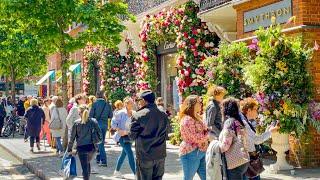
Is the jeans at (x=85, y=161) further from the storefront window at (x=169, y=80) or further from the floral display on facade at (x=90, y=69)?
the floral display on facade at (x=90, y=69)

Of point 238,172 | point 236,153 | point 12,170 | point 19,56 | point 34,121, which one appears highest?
point 19,56

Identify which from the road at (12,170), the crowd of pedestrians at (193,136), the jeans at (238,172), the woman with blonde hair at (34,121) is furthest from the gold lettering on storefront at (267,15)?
the woman with blonde hair at (34,121)

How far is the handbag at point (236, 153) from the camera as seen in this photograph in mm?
6910

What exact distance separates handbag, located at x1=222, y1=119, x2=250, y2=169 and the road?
260 inches

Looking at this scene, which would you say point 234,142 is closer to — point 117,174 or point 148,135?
point 148,135

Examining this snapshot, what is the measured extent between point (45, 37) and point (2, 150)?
5382 millimetres

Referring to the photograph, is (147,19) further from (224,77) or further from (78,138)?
(78,138)

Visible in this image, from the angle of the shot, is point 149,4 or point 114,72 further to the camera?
point 114,72

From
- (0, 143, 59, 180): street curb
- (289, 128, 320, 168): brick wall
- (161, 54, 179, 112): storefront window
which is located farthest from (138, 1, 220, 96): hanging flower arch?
(0, 143, 59, 180): street curb

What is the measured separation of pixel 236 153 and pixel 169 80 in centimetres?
1459

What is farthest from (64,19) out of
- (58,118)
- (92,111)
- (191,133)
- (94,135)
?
(191,133)

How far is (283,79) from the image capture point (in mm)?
10852

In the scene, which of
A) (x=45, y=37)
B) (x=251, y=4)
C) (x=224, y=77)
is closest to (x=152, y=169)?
(x=224, y=77)

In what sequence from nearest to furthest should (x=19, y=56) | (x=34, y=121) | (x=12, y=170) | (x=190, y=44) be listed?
(x=12, y=170) → (x=190, y=44) → (x=34, y=121) → (x=19, y=56)
